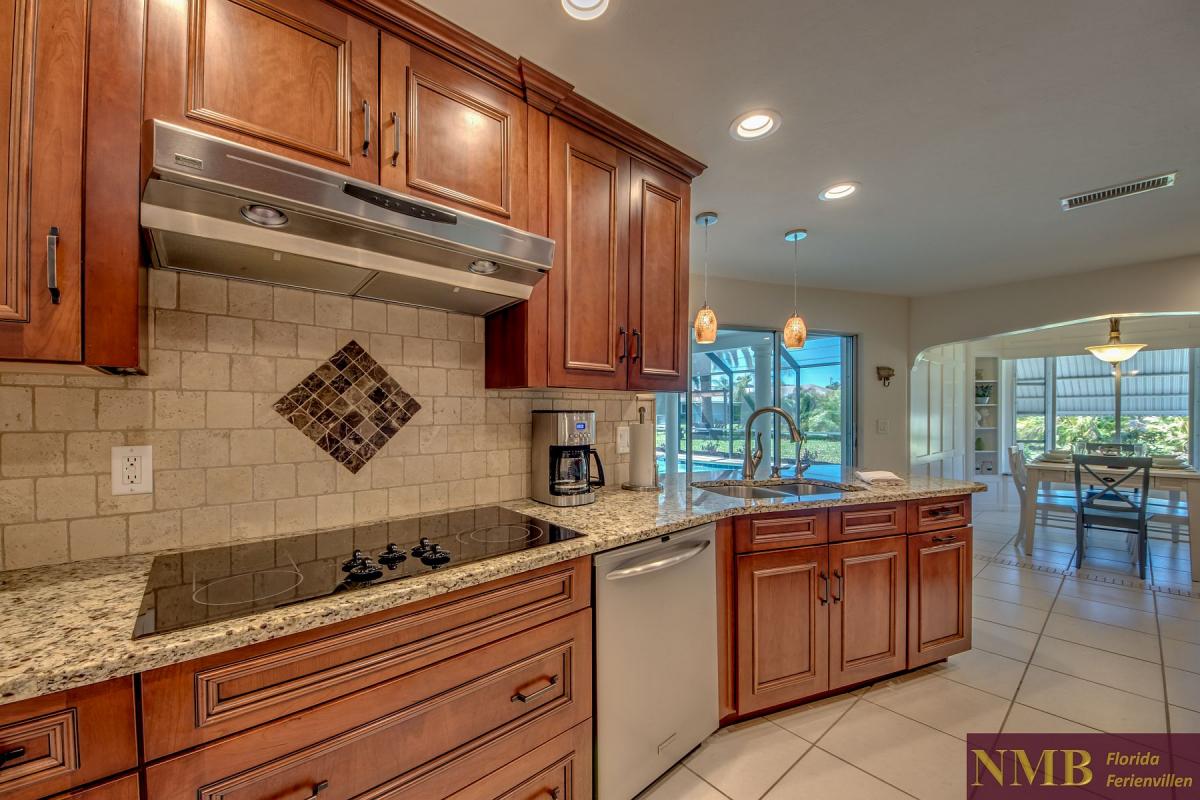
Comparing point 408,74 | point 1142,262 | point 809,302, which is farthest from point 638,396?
point 1142,262

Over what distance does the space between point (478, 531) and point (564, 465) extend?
1.59 ft

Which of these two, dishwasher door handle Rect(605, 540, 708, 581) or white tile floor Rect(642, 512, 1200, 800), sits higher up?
dishwasher door handle Rect(605, 540, 708, 581)

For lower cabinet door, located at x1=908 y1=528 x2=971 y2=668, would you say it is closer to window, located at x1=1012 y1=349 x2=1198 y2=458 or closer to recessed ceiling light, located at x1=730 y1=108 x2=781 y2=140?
recessed ceiling light, located at x1=730 y1=108 x2=781 y2=140

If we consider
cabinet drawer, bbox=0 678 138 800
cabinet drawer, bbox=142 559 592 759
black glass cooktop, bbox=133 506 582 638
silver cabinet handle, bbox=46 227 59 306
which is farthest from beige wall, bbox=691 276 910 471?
cabinet drawer, bbox=0 678 138 800

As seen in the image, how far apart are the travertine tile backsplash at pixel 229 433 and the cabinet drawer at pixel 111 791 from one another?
2.33 feet

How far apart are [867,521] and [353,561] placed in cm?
203

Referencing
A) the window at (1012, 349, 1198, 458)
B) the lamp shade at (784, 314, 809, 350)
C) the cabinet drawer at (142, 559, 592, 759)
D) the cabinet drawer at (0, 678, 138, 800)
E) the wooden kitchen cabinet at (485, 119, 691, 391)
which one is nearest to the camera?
the cabinet drawer at (0, 678, 138, 800)

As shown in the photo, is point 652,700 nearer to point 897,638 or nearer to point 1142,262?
point 897,638

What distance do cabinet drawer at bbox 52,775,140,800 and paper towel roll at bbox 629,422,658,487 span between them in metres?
1.78

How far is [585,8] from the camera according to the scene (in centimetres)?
143

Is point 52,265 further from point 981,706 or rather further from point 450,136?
point 981,706

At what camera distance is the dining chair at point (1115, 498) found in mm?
3832

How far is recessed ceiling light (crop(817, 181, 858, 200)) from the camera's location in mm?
2559

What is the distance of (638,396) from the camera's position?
94.4 inches
